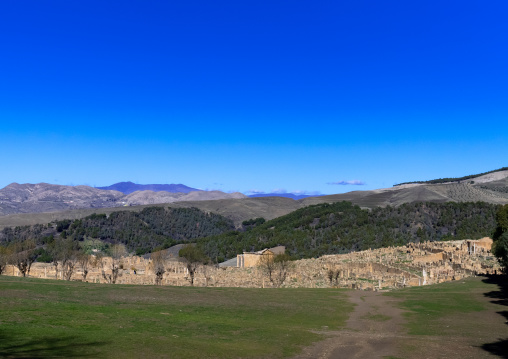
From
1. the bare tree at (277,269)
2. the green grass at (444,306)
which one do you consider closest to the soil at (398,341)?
the green grass at (444,306)

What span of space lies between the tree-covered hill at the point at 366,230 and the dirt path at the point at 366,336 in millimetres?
71054

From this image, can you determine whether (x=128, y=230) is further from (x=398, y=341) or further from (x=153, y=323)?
(x=398, y=341)

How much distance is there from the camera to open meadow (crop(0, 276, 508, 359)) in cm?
2009

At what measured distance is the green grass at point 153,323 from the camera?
19250 mm

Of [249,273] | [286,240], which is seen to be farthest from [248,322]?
[286,240]

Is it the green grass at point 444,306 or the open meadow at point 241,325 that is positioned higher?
the open meadow at point 241,325

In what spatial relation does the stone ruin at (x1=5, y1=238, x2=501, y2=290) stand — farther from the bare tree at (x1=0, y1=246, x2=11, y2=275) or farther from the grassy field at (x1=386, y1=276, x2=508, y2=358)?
the grassy field at (x1=386, y1=276, x2=508, y2=358)

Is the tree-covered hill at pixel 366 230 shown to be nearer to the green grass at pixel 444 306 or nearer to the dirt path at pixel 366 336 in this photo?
the green grass at pixel 444 306

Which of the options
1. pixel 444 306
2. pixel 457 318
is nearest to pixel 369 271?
pixel 444 306

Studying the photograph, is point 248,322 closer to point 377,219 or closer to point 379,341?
point 379,341

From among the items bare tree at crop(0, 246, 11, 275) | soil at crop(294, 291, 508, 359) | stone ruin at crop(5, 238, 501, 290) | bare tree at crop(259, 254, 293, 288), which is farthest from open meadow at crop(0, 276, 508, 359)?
bare tree at crop(0, 246, 11, 275)

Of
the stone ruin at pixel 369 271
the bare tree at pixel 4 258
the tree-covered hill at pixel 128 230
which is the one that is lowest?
the stone ruin at pixel 369 271

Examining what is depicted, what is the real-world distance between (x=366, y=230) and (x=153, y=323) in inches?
3928

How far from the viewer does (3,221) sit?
191m
